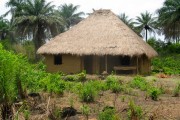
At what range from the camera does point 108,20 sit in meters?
25.1

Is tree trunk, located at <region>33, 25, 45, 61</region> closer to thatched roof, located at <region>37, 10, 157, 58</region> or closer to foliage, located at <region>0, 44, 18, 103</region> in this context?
thatched roof, located at <region>37, 10, 157, 58</region>

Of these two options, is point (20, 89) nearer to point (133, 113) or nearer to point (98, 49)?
point (133, 113)

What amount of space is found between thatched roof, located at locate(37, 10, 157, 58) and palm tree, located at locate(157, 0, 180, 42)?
9.75m

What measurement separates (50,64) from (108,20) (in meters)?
4.87

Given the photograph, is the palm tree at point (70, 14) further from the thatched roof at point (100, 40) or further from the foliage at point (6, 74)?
the foliage at point (6, 74)

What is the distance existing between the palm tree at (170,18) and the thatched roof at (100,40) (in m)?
9.75

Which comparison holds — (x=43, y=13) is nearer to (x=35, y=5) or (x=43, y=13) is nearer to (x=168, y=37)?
(x=35, y=5)

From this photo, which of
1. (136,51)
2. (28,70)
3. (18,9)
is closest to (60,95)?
(28,70)

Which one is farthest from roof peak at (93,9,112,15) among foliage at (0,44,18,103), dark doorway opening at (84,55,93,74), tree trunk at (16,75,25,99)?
foliage at (0,44,18,103)

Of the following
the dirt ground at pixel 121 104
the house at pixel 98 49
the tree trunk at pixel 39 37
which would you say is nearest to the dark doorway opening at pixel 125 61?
the house at pixel 98 49

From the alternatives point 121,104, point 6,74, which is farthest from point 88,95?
point 6,74

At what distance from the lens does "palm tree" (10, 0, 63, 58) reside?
2998 centimetres

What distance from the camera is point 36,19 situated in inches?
1179

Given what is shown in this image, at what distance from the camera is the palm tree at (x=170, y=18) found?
110 ft
